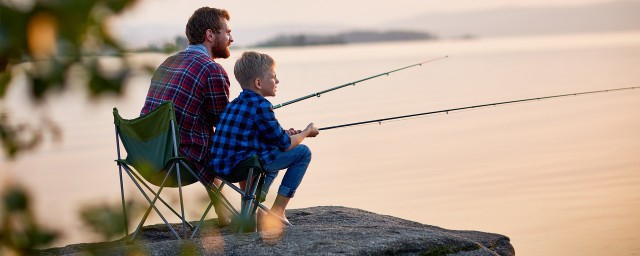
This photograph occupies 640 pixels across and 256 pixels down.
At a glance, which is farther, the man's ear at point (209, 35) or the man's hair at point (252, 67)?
the man's ear at point (209, 35)

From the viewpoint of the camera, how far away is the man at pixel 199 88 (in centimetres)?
466

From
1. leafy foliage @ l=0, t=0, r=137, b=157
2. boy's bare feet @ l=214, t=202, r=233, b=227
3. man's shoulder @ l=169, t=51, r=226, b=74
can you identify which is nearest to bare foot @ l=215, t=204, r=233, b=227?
boy's bare feet @ l=214, t=202, r=233, b=227

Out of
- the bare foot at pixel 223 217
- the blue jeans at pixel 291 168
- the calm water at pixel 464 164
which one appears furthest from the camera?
the calm water at pixel 464 164

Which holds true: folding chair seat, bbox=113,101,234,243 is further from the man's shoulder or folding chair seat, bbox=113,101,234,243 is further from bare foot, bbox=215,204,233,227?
bare foot, bbox=215,204,233,227

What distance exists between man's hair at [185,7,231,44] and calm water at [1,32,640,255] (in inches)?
28.1

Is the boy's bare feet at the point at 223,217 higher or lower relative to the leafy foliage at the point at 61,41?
higher

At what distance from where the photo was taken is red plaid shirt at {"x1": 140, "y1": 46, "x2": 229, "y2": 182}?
4652 millimetres

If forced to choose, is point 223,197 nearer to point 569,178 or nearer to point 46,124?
point 46,124

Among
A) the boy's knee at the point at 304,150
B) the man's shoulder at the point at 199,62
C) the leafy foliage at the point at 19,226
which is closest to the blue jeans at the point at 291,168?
the boy's knee at the point at 304,150

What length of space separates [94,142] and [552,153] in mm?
5153

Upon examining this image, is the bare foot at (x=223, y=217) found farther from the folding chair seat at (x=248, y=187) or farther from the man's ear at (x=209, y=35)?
the man's ear at (x=209, y=35)

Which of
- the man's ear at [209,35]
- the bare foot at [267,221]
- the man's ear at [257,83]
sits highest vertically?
the man's ear at [209,35]

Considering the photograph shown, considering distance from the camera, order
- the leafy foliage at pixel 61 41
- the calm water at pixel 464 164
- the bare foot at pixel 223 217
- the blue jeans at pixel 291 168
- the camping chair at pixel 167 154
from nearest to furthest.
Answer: the leafy foliage at pixel 61 41 < the camping chair at pixel 167 154 < the blue jeans at pixel 291 168 < the bare foot at pixel 223 217 < the calm water at pixel 464 164

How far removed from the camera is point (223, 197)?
4711 mm
